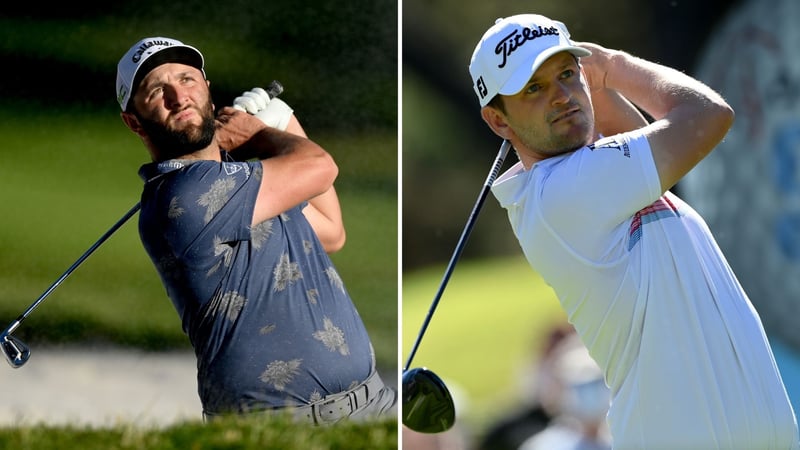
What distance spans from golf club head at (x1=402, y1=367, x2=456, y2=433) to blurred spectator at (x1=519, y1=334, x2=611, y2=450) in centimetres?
112

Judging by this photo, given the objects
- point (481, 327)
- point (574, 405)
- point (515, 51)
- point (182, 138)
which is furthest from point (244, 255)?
point (481, 327)

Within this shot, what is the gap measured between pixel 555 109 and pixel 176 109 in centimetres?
99

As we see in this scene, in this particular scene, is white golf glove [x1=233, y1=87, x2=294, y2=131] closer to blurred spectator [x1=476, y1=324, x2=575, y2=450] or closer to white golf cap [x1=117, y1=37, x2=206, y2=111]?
white golf cap [x1=117, y1=37, x2=206, y2=111]

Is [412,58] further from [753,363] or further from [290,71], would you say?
[753,363]

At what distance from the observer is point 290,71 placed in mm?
3385

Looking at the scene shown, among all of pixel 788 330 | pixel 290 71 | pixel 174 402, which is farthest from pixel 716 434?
pixel 788 330

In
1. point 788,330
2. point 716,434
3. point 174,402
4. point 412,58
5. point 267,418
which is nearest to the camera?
point 716,434

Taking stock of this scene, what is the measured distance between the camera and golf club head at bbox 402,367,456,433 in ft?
8.57

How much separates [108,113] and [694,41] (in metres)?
2.02

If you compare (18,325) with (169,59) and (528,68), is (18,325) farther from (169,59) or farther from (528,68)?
(528,68)

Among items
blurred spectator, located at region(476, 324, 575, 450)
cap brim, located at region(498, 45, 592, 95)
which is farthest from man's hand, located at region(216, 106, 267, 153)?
blurred spectator, located at region(476, 324, 575, 450)

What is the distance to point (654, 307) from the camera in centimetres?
210

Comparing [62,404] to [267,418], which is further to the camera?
[62,404]

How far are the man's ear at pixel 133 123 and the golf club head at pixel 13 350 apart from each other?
1.93 ft
